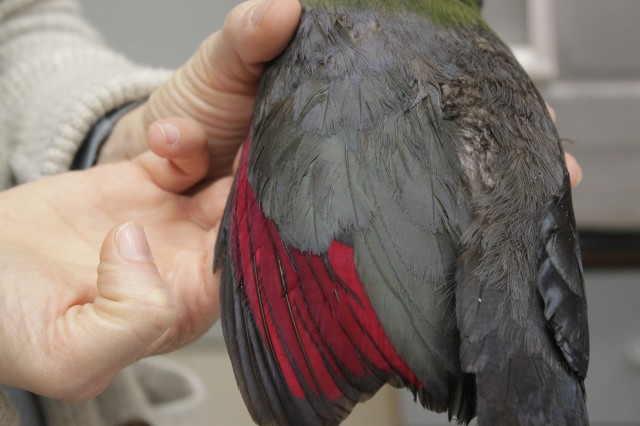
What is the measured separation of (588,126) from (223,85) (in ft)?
3.69

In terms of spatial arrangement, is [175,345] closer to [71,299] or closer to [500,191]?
[71,299]

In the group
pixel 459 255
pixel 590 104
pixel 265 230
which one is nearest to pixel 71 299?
pixel 265 230

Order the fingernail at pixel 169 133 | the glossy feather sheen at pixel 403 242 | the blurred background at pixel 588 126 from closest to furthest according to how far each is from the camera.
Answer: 1. the glossy feather sheen at pixel 403 242
2. the fingernail at pixel 169 133
3. the blurred background at pixel 588 126

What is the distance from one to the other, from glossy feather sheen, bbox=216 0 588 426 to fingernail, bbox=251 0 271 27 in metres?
0.06

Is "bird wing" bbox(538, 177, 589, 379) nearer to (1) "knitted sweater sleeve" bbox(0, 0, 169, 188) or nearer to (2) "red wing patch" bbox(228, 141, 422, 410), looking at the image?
(2) "red wing patch" bbox(228, 141, 422, 410)

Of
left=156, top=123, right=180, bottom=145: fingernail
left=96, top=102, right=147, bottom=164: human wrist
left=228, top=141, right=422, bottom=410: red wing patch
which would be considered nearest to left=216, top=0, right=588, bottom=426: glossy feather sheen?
left=228, top=141, right=422, bottom=410: red wing patch

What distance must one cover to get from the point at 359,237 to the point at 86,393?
28cm

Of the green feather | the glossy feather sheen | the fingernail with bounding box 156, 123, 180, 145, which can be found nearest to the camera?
the glossy feather sheen

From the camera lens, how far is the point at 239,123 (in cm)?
102

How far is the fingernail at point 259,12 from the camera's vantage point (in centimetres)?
77

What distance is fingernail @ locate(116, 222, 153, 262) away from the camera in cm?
64

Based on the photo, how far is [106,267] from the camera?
634mm

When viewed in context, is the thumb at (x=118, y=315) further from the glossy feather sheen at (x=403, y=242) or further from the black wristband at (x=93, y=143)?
the black wristband at (x=93, y=143)

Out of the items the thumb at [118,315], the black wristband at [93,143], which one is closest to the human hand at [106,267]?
the thumb at [118,315]
